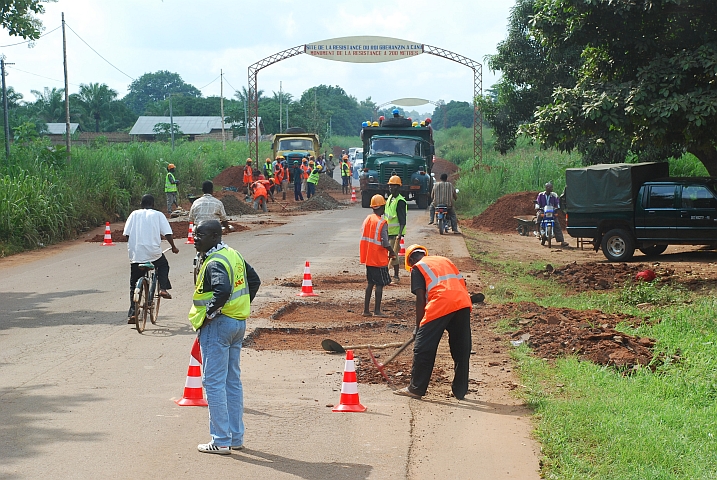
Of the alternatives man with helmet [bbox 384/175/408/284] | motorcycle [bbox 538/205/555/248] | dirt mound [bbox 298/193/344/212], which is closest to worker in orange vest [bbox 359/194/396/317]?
man with helmet [bbox 384/175/408/284]

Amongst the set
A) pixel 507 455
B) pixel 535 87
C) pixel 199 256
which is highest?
pixel 535 87

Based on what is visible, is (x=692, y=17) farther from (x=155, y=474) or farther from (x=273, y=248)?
Result: (x=155, y=474)

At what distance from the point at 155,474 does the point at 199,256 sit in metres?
6.74

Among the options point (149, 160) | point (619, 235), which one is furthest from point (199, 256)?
point (149, 160)

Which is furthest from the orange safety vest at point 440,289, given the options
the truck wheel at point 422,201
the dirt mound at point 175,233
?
the truck wheel at point 422,201

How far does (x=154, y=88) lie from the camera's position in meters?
154

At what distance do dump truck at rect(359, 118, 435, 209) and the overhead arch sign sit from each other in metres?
6.95

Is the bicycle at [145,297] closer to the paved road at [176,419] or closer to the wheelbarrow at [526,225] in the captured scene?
the paved road at [176,419]

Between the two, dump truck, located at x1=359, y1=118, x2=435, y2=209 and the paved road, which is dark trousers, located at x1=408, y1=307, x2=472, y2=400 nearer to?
the paved road

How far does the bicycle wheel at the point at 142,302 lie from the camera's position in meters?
11.5

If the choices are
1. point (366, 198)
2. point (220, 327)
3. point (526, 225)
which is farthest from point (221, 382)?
point (366, 198)

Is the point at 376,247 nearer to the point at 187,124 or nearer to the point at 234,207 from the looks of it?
the point at 234,207

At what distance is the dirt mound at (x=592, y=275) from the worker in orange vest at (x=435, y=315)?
8236 mm

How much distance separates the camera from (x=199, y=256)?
12.5 m
